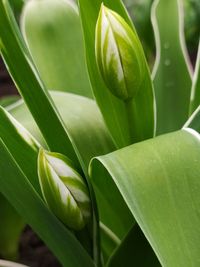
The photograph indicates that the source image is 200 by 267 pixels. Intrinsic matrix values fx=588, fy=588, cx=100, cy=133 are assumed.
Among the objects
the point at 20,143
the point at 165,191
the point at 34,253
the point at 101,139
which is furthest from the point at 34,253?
→ the point at 165,191

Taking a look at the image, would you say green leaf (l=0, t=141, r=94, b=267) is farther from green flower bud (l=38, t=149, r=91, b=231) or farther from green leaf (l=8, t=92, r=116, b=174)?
green leaf (l=8, t=92, r=116, b=174)

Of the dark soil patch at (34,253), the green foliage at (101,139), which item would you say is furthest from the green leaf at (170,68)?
the dark soil patch at (34,253)

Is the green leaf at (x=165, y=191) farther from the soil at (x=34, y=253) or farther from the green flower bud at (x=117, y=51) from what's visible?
the soil at (x=34, y=253)

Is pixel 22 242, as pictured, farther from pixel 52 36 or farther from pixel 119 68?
pixel 119 68

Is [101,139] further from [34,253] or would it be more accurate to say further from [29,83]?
[34,253]

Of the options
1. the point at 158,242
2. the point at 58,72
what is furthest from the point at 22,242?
the point at 158,242

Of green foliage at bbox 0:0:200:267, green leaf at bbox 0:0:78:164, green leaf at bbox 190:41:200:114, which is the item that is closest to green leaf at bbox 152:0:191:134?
green foliage at bbox 0:0:200:267
